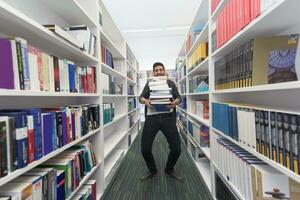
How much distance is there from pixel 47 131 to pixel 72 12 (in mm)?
1171

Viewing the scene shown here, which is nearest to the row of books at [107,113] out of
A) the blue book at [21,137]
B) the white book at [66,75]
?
the white book at [66,75]

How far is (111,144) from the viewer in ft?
9.14

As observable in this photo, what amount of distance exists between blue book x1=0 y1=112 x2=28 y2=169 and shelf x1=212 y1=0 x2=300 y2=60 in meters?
→ 1.30

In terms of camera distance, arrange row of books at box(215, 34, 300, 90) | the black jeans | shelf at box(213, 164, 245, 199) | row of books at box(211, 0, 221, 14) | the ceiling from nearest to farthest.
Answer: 1. row of books at box(215, 34, 300, 90)
2. shelf at box(213, 164, 245, 199)
3. row of books at box(211, 0, 221, 14)
4. the black jeans
5. the ceiling

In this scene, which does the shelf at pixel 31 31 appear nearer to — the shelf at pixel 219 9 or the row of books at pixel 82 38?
the row of books at pixel 82 38

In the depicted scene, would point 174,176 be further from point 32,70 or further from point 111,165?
point 32,70

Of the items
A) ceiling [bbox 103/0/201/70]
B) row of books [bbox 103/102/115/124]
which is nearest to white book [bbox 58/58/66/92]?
row of books [bbox 103/102/115/124]

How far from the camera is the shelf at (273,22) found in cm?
89

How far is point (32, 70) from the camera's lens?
103 centimetres

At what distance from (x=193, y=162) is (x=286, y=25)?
2372 millimetres

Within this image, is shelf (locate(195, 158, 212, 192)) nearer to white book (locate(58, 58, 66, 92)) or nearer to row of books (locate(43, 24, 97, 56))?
white book (locate(58, 58, 66, 92))

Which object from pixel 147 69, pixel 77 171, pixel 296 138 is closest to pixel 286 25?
pixel 296 138

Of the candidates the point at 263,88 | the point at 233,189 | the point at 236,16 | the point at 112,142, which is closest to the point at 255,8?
the point at 236,16

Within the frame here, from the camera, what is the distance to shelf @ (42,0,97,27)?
1585mm
